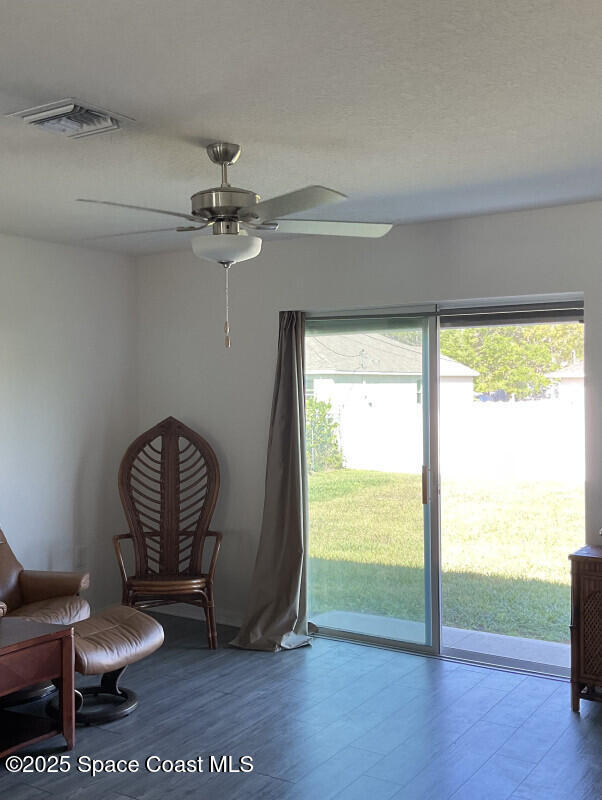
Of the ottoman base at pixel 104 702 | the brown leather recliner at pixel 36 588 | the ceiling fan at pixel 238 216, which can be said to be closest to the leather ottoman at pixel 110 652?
the ottoman base at pixel 104 702

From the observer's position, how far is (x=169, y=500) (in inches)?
226

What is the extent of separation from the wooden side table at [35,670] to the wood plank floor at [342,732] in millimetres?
84

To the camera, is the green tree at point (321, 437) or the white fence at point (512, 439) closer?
the green tree at point (321, 437)

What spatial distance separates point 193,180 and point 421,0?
201 cm

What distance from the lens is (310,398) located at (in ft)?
18.3

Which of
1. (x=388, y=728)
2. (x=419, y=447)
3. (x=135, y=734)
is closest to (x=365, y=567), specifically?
(x=419, y=447)

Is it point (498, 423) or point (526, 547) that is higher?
point (498, 423)

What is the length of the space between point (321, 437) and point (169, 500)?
45.4 inches

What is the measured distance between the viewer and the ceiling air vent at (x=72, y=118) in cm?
282

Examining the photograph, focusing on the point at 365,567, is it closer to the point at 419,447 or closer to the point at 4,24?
the point at 419,447

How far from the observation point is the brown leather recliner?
4.65m

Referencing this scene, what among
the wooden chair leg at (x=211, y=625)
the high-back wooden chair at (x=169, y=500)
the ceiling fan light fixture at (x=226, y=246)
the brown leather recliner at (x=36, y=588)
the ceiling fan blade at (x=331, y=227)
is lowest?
the wooden chair leg at (x=211, y=625)

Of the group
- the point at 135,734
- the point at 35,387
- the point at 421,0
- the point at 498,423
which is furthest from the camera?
the point at 498,423

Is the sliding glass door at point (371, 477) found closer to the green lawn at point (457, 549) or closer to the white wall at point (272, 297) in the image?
the green lawn at point (457, 549)
